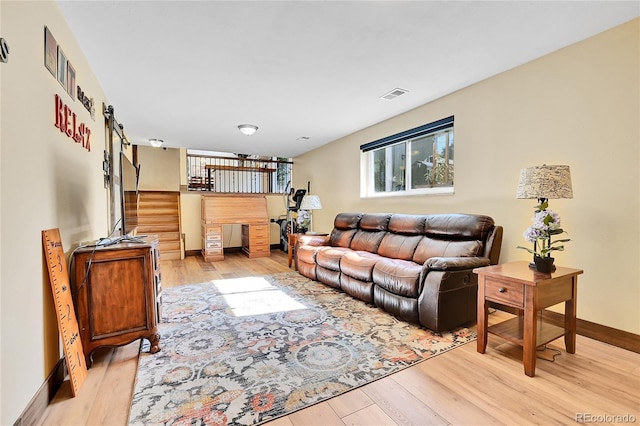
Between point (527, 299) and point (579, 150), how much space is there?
1.38 meters

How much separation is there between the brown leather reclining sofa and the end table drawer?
34cm

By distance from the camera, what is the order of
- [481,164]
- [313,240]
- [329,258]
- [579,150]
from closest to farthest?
[579,150] < [481,164] < [329,258] < [313,240]

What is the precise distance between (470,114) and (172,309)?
371 centimetres

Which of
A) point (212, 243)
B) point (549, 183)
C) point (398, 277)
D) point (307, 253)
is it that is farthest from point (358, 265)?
point (212, 243)

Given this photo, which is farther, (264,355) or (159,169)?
(159,169)

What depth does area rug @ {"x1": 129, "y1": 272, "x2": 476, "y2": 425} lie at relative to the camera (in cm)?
156

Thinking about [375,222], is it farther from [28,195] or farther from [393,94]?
[28,195]

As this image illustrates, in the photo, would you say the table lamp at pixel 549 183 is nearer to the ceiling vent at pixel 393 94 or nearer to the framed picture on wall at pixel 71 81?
the ceiling vent at pixel 393 94

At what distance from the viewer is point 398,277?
268 centimetres

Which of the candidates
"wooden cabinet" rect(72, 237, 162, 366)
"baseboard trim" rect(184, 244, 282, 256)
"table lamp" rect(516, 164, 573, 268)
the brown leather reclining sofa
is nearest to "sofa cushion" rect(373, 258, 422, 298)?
the brown leather reclining sofa

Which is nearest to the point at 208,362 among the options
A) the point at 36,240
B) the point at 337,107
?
the point at 36,240

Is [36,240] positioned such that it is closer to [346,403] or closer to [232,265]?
[346,403]

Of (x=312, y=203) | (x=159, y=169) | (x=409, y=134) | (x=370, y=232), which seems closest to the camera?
(x=409, y=134)

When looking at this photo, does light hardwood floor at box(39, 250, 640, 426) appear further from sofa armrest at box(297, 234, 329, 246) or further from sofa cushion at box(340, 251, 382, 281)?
sofa armrest at box(297, 234, 329, 246)
